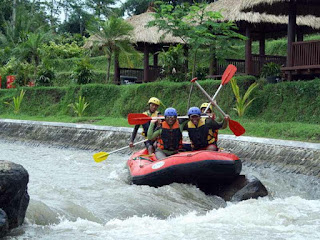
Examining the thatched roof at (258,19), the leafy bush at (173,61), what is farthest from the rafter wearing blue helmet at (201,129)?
the leafy bush at (173,61)

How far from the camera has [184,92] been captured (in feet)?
50.8

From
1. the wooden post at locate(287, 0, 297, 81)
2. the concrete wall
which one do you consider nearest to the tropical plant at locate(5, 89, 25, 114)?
the concrete wall

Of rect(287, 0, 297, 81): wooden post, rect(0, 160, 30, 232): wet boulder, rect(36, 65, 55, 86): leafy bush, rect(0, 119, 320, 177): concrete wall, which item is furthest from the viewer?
rect(36, 65, 55, 86): leafy bush

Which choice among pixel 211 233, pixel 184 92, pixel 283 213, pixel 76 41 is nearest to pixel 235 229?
pixel 211 233

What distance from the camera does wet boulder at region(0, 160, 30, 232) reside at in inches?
209

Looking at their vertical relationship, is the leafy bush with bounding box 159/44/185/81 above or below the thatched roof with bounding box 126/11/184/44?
below

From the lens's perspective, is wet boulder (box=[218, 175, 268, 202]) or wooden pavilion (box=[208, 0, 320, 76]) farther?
wooden pavilion (box=[208, 0, 320, 76])

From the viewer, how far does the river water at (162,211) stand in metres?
6.04

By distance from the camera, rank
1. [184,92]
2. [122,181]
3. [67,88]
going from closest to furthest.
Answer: [122,181] < [184,92] < [67,88]

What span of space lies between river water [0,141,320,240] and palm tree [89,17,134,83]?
35.1ft

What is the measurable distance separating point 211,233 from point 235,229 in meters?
0.35

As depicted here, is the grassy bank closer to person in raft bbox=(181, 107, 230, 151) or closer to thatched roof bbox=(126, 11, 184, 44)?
thatched roof bbox=(126, 11, 184, 44)

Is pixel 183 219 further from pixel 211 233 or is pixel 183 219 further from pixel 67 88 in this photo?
pixel 67 88

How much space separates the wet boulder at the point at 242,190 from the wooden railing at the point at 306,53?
20.4ft
